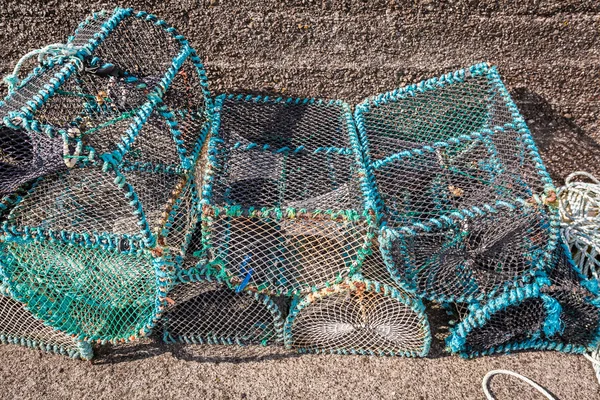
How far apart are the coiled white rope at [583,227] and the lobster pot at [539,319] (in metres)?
0.15

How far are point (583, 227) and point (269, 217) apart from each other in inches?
66.3

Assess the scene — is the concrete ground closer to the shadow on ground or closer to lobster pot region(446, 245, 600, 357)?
lobster pot region(446, 245, 600, 357)

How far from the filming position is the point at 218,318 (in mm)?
2400

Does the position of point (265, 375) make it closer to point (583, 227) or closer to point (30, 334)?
point (30, 334)

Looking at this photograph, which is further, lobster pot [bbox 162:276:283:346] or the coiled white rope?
the coiled white rope

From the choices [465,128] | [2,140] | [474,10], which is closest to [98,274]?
[2,140]

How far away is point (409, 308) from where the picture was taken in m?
2.13

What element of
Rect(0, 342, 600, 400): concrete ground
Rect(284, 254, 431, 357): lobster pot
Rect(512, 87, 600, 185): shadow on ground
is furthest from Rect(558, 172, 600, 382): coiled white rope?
Rect(284, 254, 431, 357): lobster pot

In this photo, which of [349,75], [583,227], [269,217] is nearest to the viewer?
[269,217]

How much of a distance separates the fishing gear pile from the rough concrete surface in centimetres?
11

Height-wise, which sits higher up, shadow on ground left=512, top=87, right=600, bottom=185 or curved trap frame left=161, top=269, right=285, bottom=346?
shadow on ground left=512, top=87, right=600, bottom=185

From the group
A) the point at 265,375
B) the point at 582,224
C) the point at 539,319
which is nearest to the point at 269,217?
the point at 265,375

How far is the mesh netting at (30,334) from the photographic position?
2.34m

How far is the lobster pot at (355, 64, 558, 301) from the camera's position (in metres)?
2.04
